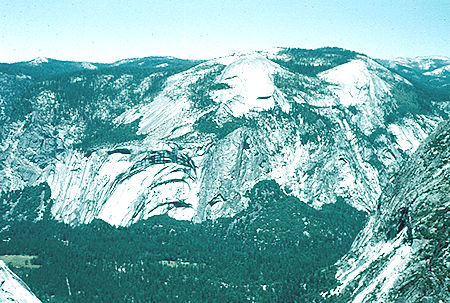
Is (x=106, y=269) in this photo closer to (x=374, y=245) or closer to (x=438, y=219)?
(x=374, y=245)

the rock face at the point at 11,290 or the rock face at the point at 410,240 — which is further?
the rock face at the point at 410,240

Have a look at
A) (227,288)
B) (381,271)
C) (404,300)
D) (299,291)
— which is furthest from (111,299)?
(404,300)

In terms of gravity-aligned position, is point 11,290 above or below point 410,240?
below

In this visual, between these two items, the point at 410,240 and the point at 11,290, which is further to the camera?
the point at 410,240

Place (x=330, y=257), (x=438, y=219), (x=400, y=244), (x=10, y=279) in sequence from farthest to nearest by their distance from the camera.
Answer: (x=330, y=257)
(x=400, y=244)
(x=438, y=219)
(x=10, y=279)
